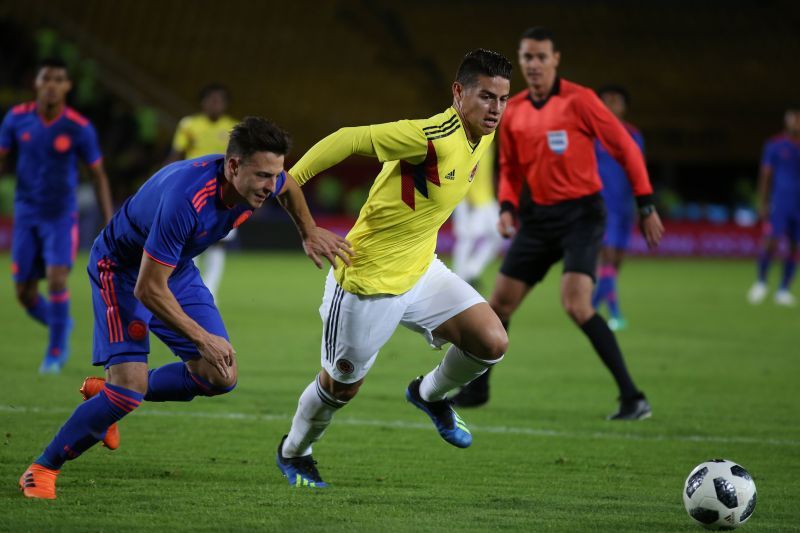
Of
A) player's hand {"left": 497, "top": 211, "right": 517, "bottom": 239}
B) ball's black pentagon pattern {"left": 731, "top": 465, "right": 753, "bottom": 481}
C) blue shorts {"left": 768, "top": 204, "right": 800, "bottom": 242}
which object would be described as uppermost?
player's hand {"left": 497, "top": 211, "right": 517, "bottom": 239}

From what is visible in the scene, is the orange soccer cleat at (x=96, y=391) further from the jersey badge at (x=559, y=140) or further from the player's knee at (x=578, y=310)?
the jersey badge at (x=559, y=140)

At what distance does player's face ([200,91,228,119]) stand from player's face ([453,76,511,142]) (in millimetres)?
7019

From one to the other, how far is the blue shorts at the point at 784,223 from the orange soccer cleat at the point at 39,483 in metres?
12.2

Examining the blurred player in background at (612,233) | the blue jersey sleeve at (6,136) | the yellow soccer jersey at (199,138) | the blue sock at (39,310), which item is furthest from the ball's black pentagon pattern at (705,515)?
the yellow soccer jersey at (199,138)

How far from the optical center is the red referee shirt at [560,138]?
711 cm

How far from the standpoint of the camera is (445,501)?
192 inches

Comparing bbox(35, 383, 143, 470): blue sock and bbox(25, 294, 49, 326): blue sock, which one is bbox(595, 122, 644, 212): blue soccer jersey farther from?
bbox(35, 383, 143, 470): blue sock

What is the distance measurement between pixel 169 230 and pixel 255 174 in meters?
0.39

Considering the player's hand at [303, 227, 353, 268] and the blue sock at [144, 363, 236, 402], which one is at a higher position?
the player's hand at [303, 227, 353, 268]

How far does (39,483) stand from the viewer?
4.70 m

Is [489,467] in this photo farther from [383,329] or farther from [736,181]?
[736,181]

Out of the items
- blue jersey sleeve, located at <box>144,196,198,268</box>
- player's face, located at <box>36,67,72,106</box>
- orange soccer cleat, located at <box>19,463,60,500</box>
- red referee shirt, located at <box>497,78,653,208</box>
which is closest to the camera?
blue jersey sleeve, located at <box>144,196,198,268</box>

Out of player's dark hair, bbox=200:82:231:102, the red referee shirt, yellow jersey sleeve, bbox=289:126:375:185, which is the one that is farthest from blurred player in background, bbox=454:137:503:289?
yellow jersey sleeve, bbox=289:126:375:185

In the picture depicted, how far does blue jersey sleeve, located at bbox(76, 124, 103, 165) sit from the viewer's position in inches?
331
